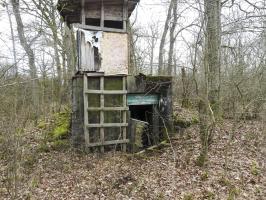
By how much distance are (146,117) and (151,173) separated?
3.44m

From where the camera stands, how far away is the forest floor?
5750 millimetres

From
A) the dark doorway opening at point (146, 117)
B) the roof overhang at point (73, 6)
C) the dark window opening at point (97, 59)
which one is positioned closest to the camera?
the dark window opening at point (97, 59)

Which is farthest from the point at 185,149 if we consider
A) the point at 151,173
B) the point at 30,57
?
the point at 30,57

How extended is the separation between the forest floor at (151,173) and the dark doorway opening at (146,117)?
812 millimetres

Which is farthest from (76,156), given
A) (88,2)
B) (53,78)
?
(53,78)

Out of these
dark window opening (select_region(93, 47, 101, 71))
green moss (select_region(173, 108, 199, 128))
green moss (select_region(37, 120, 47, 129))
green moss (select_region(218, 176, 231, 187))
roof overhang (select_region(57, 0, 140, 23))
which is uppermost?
roof overhang (select_region(57, 0, 140, 23))

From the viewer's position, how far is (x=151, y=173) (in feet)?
21.9

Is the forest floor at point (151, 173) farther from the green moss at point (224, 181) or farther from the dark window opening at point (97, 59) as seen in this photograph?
the dark window opening at point (97, 59)

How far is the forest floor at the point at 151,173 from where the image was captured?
18.9 ft

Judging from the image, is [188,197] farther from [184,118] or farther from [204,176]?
[184,118]

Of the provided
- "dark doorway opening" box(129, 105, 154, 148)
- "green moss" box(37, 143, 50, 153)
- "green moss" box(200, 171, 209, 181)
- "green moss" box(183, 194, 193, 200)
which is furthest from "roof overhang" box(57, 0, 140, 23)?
"green moss" box(183, 194, 193, 200)

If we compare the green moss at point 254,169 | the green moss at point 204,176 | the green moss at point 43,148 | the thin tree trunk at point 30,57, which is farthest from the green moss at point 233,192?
the thin tree trunk at point 30,57

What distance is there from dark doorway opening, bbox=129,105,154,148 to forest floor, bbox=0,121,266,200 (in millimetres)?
812

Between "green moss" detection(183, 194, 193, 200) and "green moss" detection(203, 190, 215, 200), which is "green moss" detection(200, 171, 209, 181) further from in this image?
"green moss" detection(183, 194, 193, 200)
